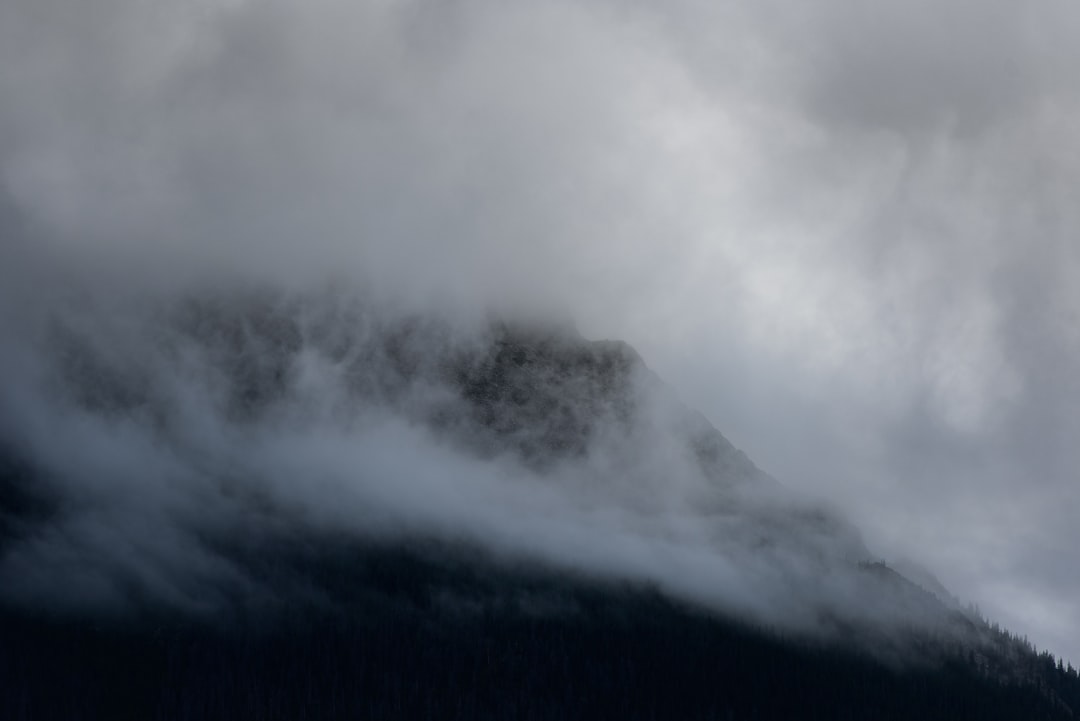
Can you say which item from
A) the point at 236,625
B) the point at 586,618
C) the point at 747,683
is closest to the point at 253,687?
the point at 236,625

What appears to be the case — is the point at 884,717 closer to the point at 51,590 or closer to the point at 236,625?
the point at 236,625

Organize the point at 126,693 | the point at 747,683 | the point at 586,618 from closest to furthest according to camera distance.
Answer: the point at 126,693 → the point at 747,683 → the point at 586,618

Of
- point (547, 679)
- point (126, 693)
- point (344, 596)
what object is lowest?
point (126, 693)

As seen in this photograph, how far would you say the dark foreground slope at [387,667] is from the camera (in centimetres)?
15525

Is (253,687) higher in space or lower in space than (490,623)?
lower

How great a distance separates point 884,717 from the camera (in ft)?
624

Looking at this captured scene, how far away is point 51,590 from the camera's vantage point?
188 m

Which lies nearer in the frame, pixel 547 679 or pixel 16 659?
pixel 16 659

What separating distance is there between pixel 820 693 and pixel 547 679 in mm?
49356

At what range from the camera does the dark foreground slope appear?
155 meters

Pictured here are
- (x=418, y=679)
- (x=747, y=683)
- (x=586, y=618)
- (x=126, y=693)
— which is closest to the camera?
(x=126, y=693)

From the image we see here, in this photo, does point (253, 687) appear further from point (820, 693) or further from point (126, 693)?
point (820, 693)

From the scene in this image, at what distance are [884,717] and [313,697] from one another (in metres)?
95.5

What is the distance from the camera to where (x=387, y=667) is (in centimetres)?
17188
